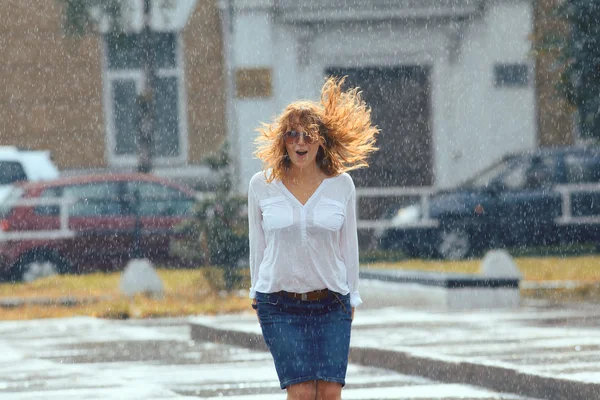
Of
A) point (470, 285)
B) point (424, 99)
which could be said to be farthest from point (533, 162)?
point (470, 285)

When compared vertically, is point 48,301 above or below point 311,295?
below

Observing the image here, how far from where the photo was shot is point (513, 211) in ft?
69.6

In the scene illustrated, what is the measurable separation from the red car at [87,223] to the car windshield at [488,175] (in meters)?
3.91

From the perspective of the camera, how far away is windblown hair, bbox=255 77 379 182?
252 inches

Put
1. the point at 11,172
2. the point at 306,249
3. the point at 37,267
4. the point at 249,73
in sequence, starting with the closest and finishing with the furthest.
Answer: the point at 306,249 < the point at 37,267 < the point at 11,172 < the point at 249,73

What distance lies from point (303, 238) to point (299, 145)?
0.39 metres

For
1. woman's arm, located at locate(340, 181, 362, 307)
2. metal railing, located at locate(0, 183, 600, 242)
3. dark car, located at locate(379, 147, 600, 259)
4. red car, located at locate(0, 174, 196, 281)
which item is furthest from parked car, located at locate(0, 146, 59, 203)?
Result: woman's arm, located at locate(340, 181, 362, 307)

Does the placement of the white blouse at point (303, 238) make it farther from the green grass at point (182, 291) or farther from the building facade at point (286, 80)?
the building facade at point (286, 80)

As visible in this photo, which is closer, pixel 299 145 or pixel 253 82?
pixel 299 145

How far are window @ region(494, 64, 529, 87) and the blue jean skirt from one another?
18494 mm

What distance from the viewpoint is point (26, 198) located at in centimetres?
1964

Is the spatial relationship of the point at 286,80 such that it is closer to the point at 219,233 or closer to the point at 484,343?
the point at 219,233

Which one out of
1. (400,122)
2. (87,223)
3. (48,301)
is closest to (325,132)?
(48,301)

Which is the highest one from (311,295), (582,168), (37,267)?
(582,168)
